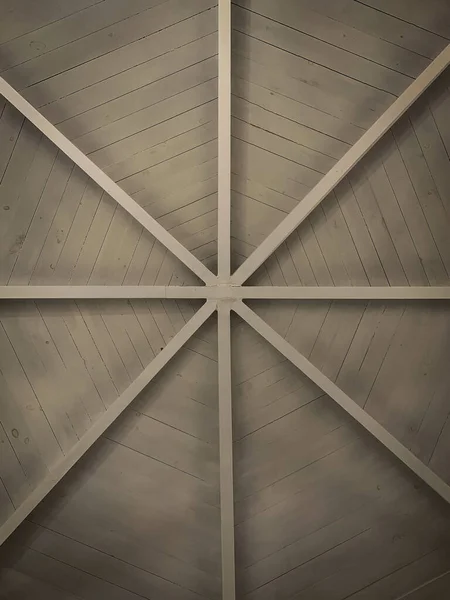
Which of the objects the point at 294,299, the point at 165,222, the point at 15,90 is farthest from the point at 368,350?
the point at 15,90

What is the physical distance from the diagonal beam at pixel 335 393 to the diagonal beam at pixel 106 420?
314mm

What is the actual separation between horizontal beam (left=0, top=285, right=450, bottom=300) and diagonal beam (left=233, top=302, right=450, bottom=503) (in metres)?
0.13

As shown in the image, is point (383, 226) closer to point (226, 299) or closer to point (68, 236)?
point (226, 299)

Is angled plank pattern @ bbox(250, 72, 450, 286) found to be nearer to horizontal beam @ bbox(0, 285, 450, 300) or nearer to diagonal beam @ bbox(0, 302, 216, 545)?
horizontal beam @ bbox(0, 285, 450, 300)

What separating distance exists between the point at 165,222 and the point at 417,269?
1770 mm

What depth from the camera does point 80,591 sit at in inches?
159

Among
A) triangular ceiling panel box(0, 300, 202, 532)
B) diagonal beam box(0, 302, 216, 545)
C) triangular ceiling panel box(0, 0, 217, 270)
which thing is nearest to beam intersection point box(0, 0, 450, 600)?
diagonal beam box(0, 302, 216, 545)

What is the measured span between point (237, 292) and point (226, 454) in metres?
1.11

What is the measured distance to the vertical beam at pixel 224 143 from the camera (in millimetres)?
3445

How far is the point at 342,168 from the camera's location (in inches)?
147

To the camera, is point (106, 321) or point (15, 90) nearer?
point (15, 90)

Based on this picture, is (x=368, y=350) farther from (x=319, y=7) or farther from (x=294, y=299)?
(x=319, y=7)

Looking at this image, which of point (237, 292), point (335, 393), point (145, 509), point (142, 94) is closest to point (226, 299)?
point (237, 292)

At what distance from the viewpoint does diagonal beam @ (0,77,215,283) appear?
3617mm
